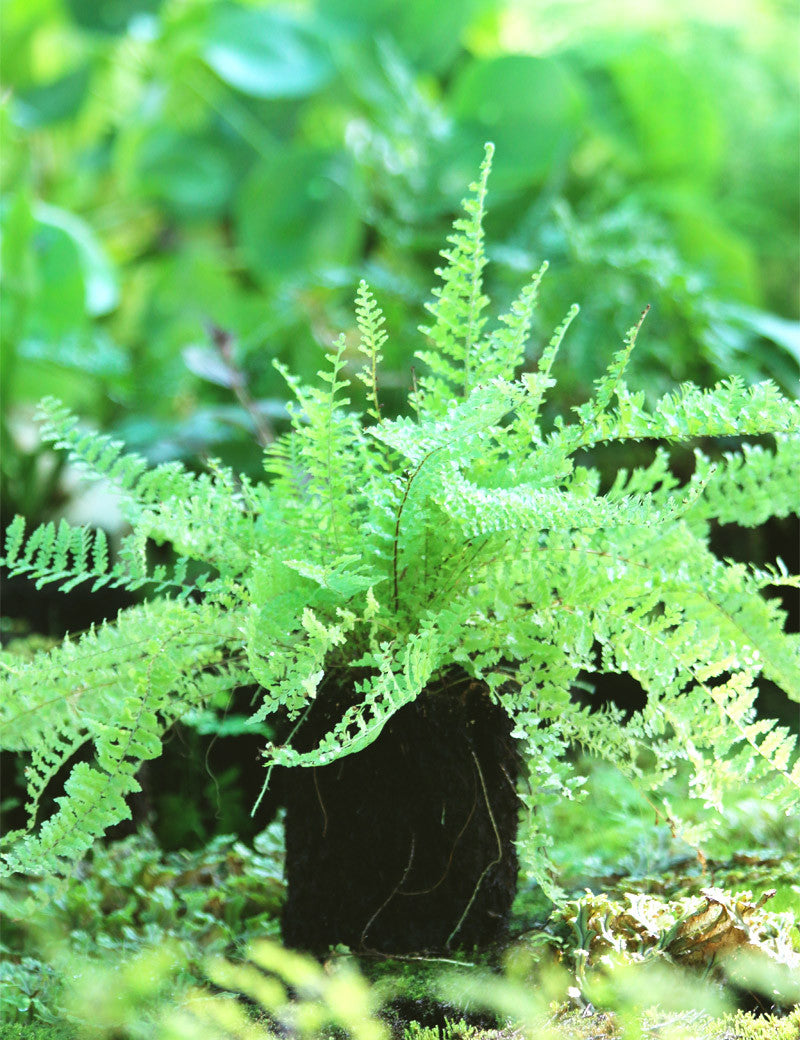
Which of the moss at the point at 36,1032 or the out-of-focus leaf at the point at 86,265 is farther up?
the out-of-focus leaf at the point at 86,265

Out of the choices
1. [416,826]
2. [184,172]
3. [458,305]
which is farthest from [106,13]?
[416,826]

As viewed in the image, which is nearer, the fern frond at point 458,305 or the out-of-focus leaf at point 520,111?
the fern frond at point 458,305

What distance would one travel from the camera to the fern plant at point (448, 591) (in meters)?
0.63

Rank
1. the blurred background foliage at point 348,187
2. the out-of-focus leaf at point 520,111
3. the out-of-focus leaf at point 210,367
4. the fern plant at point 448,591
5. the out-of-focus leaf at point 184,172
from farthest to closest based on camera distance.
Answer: the out-of-focus leaf at point 184,172, the out-of-focus leaf at point 520,111, the blurred background foliage at point 348,187, the out-of-focus leaf at point 210,367, the fern plant at point 448,591

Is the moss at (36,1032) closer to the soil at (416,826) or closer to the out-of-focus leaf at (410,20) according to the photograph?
the soil at (416,826)

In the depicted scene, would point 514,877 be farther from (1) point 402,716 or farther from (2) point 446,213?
(2) point 446,213

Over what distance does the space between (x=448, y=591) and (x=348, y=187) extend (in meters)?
1.66

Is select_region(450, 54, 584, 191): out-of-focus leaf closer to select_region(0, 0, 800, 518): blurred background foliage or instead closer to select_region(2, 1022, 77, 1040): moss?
select_region(0, 0, 800, 518): blurred background foliage

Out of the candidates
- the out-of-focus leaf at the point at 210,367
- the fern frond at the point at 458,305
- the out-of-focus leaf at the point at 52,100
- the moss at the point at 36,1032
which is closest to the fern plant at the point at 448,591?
the fern frond at the point at 458,305

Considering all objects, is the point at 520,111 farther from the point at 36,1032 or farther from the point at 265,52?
the point at 36,1032

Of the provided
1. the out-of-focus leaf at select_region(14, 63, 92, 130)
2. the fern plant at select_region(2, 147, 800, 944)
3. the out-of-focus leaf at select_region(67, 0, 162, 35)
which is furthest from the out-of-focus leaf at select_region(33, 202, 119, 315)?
the fern plant at select_region(2, 147, 800, 944)

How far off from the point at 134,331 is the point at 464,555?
6.91 feet

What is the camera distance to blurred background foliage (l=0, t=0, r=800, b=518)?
1686 millimetres

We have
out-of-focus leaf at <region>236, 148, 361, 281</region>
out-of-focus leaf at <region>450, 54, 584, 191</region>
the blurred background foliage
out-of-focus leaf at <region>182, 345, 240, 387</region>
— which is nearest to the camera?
out-of-focus leaf at <region>182, 345, 240, 387</region>
